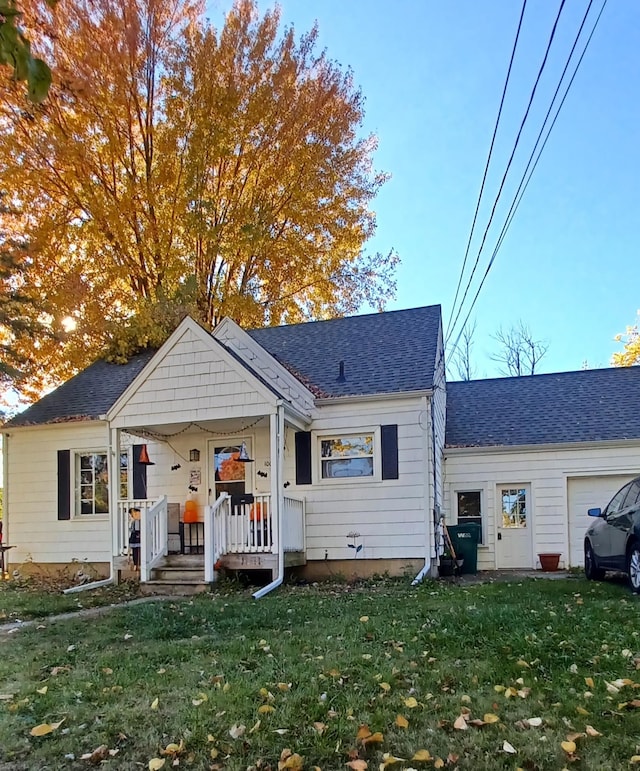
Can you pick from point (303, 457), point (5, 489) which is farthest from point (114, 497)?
point (5, 489)

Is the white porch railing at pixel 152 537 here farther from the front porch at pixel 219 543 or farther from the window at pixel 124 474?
the window at pixel 124 474

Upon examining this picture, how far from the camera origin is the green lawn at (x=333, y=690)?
3.33 m

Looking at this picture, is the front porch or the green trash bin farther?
the green trash bin

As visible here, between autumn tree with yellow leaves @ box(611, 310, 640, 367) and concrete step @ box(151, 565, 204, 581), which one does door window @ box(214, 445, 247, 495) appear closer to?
concrete step @ box(151, 565, 204, 581)

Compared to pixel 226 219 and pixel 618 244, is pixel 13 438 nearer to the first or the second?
pixel 226 219

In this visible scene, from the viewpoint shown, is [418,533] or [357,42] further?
[357,42]

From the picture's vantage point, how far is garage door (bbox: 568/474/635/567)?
13.6m

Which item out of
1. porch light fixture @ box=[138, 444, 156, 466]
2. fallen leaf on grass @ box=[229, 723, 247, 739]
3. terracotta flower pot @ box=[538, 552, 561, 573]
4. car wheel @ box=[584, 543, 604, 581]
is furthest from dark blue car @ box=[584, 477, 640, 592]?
porch light fixture @ box=[138, 444, 156, 466]

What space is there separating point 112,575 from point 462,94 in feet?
34.4

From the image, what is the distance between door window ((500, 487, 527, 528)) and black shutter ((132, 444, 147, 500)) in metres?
7.55

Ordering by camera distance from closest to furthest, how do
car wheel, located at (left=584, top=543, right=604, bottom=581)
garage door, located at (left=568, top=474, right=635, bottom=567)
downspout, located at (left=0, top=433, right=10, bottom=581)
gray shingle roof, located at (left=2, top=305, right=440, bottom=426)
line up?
car wheel, located at (left=584, top=543, right=604, bottom=581)
gray shingle roof, located at (left=2, top=305, right=440, bottom=426)
garage door, located at (left=568, top=474, right=635, bottom=567)
downspout, located at (left=0, top=433, right=10, bottom=581)

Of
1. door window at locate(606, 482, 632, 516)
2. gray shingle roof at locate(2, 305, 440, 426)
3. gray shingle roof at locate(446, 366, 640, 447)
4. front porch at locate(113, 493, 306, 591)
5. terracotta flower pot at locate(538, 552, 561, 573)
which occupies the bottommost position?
terracotta flower pot at locate(538, 552, 561, 573)

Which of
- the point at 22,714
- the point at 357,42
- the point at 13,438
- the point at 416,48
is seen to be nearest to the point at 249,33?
the point at 357,42

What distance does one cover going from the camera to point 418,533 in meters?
11.5
